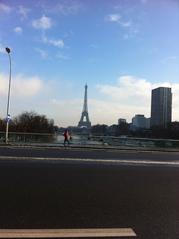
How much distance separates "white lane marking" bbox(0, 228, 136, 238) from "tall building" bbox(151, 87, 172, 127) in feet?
386

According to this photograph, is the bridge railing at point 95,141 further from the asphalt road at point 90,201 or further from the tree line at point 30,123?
the tree line at point 30,123

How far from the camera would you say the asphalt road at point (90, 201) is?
26.6 ft

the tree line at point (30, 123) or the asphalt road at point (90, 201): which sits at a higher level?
the tree line at point (30, 123)

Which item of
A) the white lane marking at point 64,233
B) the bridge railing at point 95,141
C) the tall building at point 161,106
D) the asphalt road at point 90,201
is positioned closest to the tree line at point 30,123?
the tall building at point 161,106

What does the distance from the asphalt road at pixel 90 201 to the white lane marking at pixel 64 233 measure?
0.79 ft

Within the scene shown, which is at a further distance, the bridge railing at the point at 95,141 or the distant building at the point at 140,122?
the distant building at the point at 140,122

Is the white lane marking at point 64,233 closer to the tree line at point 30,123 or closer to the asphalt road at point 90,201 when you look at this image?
the asphalt road at point 90,201

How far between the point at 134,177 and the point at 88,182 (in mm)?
2400

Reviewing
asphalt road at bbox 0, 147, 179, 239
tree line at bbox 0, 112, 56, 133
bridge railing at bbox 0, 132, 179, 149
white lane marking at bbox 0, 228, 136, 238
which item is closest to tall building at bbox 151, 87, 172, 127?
tree line at bbox 0, 112, 56, 133

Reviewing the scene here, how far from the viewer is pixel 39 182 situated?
13.2m

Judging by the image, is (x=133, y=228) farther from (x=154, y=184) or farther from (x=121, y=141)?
(x=121, y=141)

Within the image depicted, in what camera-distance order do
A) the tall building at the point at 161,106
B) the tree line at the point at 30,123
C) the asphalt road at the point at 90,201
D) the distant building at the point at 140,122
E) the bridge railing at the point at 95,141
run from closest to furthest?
1. the asphalt road at the point at 90,201
2. the bridge railing at the point at 95,141
3. the tree line at the point at 30,123
4. the tall building at the point at 161,106
5. the distant building at the point at 140,122

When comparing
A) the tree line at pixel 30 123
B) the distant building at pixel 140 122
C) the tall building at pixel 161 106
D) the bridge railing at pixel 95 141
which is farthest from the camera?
the distant building at pixel 140 122

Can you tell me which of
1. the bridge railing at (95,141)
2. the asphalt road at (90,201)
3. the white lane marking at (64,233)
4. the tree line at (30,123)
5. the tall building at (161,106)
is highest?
the tall building at (161,106)
